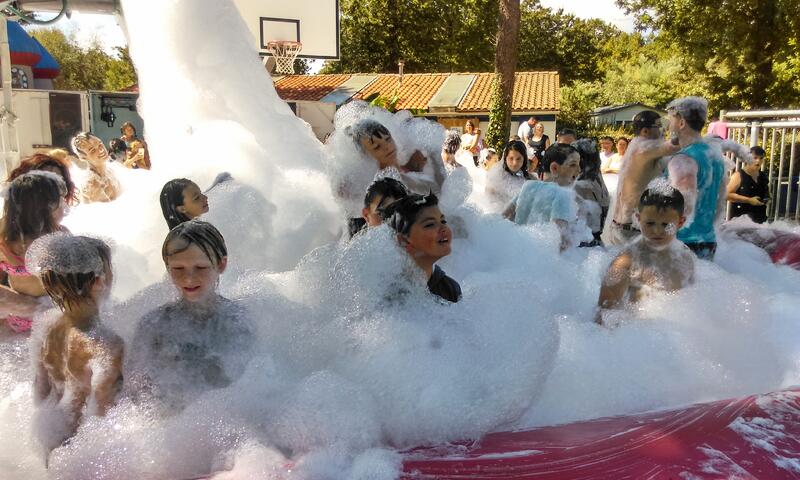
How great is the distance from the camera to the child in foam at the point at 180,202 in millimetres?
2877

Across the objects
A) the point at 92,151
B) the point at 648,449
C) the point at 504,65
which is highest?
the point at 504,65

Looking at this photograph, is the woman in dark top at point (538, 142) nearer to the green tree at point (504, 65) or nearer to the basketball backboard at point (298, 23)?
the green tree at point (504, 65)

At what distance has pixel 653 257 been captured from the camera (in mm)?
2762

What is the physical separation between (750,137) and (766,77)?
39.8 ft

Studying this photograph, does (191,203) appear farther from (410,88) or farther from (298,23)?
(410,88)

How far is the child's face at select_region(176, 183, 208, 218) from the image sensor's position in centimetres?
288

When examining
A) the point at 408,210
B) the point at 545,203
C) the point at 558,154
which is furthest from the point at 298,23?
the point at 408,210

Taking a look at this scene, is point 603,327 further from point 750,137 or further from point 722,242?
point 750,137

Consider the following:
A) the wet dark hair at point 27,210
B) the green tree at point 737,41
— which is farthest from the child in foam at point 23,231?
the green tree at point 737,41

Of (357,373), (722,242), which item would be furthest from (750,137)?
(357,373)

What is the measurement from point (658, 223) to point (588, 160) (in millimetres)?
2224

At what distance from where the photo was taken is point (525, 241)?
4102 millimetres

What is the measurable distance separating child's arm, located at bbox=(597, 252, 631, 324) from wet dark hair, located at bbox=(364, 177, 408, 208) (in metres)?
0.95

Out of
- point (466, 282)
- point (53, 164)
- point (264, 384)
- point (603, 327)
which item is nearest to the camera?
point (264, 384)
